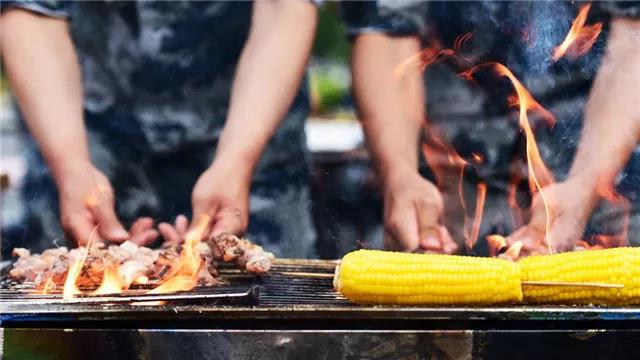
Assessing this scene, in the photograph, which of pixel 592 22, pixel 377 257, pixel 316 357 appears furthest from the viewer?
pixel 592 22

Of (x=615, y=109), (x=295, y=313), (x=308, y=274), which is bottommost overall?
(x=308, y=274)

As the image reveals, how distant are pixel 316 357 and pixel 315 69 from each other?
88.2 inches

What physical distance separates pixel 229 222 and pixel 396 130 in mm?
1072

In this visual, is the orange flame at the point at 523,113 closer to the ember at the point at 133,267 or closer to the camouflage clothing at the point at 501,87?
the camouflage clothing at the point at 501,87

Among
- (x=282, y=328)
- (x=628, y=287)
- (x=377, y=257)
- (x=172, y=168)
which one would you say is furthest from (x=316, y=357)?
(x=172, y=168)

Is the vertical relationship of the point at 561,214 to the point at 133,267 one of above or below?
below

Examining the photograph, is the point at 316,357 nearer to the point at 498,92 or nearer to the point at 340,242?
the point at 340,242

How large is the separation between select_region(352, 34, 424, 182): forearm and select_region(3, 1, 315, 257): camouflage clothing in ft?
1.28

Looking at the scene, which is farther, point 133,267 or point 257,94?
point 257,94

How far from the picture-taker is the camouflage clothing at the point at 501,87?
14.3 feet

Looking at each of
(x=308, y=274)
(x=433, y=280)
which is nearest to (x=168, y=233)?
(x=308, y=274)

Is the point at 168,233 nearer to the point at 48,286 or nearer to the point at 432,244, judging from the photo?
the point at 48,286

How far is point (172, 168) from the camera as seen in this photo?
454 centimetres

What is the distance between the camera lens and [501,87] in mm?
4414
